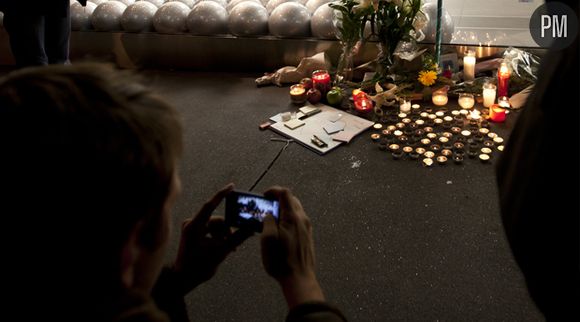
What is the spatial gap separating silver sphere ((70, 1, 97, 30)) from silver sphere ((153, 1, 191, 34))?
1.71 ft

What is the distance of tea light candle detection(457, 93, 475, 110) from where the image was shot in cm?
212

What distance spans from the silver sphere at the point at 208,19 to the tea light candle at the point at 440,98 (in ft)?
4.33

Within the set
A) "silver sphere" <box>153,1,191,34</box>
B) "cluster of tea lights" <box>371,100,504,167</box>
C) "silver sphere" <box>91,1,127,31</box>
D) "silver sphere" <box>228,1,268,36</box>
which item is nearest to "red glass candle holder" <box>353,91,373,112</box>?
"cluster of tea lights" <box>371,100,504,167</box>

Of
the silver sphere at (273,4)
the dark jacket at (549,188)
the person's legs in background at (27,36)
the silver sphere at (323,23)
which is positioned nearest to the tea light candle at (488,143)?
the silver sphere at (323,23)

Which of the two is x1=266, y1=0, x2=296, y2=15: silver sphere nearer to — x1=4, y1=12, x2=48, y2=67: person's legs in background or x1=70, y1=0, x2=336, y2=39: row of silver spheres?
x1=70, y1=0, x2=336, y2=39: row of silver spheres

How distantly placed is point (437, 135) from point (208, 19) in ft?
5.01

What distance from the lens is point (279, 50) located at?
270 cm

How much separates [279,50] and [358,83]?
1.79ft

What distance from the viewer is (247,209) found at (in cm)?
99

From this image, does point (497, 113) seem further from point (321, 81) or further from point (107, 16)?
point (107, 16)

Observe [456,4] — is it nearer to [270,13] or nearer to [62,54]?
[270,13]

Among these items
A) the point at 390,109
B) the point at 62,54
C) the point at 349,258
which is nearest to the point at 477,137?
the point at 390,109

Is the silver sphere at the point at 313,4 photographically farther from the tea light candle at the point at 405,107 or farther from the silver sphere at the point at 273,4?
the tea light candle at the point at 405,107

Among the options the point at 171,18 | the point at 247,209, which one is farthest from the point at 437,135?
the point at 171,18
